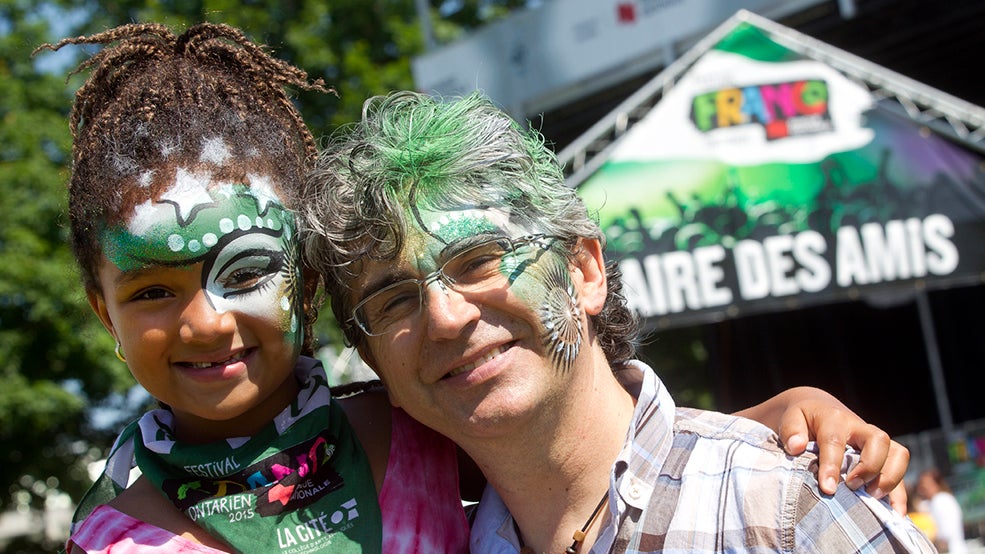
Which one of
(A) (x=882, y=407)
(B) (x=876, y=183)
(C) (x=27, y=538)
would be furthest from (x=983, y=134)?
(C) (x=27, y=538)

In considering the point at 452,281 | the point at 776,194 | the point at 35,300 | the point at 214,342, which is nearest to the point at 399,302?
the point at 452,281

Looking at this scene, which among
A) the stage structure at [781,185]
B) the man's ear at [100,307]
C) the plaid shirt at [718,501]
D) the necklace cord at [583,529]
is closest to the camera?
the plaid shirt at [718,501]

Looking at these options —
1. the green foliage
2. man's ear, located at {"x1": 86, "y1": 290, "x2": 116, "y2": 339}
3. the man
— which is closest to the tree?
the green foliage

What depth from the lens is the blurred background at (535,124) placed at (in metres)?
10.4

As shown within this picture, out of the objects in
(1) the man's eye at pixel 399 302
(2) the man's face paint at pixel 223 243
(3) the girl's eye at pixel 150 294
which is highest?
(2) the man's face paint at pixel 223 243

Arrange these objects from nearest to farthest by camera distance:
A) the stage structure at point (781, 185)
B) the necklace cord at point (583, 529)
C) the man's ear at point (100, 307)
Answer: the necklace cord at point (583, 529), the man's ear at point (100, 307), the stage structure at point (781, 185)

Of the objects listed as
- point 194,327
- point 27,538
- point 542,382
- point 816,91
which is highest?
point 816,91

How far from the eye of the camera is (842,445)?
5.96ft

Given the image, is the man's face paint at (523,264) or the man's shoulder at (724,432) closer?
the man's shoulder at (724,432)

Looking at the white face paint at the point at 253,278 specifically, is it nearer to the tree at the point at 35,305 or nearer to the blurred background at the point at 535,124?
the blurred background at the point at 535,124

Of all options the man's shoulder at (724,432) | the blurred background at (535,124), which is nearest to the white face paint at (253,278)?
the man's shoulder at (724,432)

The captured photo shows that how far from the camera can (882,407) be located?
12.0 metres

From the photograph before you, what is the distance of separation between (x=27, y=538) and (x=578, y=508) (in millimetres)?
19595

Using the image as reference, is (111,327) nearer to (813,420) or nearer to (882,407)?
(813,420)
